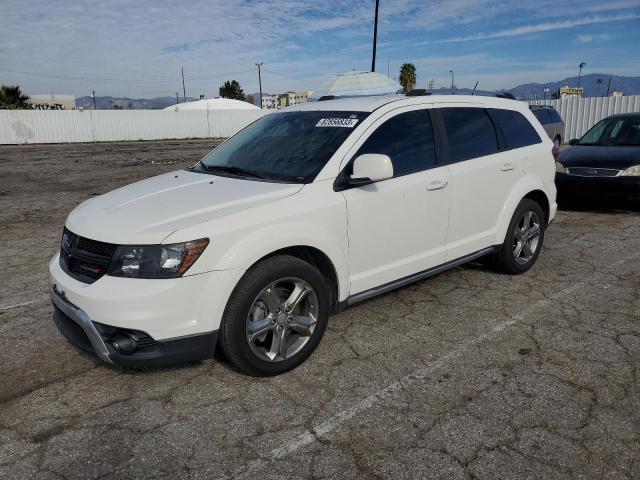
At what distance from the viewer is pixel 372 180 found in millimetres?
3447

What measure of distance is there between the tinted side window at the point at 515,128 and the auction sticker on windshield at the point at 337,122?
5.61ft

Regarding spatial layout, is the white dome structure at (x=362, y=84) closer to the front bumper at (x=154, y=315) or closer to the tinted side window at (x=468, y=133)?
the tinted side window at (x=468, y=133)

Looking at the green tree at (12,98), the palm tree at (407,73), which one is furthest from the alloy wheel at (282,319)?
the palm tree at (407,73)

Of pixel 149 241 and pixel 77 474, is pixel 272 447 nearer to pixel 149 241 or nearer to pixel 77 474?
pixel 77 474

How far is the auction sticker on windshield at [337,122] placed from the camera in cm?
372

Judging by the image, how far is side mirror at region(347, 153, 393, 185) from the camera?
3277 millimetres

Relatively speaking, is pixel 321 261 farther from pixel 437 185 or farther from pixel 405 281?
pixel 437 185

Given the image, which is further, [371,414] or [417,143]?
[417,143]

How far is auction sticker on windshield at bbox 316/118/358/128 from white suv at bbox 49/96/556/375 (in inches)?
0.5

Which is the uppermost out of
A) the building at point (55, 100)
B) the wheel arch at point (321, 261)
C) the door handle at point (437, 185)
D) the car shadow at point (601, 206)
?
the building at point (55, 100)

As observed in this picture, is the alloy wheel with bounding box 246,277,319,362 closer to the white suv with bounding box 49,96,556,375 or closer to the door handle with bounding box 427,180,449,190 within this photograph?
the white suv with bounding box 49,96,556,375

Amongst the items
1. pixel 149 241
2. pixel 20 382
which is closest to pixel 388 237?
pixel 149 241

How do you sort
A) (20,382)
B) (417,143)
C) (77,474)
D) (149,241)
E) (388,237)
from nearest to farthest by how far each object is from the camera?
(77,474)
(149,241)
(20,382)
(388,237)
(417,143)

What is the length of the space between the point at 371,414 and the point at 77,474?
58.9 inches
